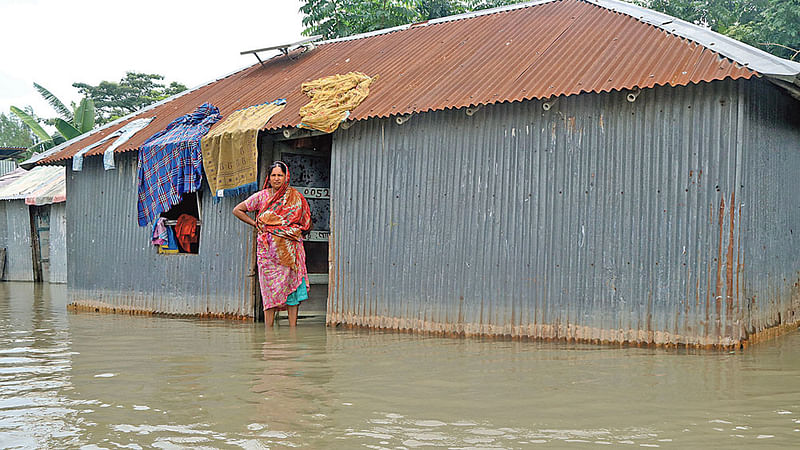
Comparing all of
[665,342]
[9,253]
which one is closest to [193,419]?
[665,342]

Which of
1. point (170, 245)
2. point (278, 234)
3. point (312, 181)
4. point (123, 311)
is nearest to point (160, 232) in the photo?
point (170, 245)

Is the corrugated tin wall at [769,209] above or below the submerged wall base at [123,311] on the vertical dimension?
above

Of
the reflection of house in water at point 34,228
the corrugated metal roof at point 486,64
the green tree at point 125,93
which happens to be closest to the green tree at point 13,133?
the green tree at point 125,93

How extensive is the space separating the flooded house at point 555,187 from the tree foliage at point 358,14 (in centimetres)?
963

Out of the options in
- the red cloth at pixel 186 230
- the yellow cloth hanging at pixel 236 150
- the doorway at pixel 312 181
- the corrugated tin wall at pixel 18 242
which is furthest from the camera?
the corrugated tin wall at pixel 18 242

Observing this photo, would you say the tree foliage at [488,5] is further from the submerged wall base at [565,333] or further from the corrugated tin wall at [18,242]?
the submerged wall base at [565,333]

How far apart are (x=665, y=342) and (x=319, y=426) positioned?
3.77 m

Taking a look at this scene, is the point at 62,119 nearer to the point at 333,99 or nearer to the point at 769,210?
the point at 333,99

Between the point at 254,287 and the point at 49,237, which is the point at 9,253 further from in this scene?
the point at 254,287

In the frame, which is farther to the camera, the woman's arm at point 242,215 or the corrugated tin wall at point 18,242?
the corrugated tin wall at point 18,242

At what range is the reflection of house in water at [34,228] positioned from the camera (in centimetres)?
2045

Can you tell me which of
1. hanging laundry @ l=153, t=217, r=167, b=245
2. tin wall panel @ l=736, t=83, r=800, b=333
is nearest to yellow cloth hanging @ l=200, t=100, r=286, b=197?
hanging laundry @ l=153, t=217, r=167, b=245

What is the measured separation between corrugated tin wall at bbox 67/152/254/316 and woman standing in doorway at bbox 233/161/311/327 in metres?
1.06

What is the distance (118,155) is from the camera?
38.1 ft
